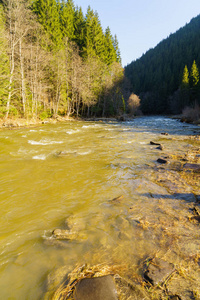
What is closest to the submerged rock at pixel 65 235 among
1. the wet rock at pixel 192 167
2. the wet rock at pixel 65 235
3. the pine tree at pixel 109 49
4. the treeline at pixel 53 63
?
the wet rock at pixel 65 235

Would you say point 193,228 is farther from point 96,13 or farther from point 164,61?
point 164,61

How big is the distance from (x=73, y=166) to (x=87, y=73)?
93.1 feet

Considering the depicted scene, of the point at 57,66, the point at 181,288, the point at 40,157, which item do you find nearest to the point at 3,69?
the point at 57,66

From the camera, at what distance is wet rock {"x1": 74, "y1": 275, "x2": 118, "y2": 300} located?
1.58 metres

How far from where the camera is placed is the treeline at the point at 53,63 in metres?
17.3

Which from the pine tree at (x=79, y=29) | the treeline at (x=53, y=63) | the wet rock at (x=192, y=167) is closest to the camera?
the wet rock at (x=192, y=167)

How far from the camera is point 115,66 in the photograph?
36938mm

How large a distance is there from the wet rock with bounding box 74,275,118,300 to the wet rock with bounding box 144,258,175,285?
45 centimetres

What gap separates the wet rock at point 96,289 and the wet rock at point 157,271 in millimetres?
454

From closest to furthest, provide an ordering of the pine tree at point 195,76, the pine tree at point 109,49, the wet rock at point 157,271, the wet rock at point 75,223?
the wet rock at point 157,271 < the wet rock at point 75,223 < the pine tree at point 109,49 < the pine tree at point 195,76

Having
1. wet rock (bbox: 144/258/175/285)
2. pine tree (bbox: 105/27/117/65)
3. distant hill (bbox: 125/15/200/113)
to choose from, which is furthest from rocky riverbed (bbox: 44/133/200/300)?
distant hill (bbox: 125/15/200/113)

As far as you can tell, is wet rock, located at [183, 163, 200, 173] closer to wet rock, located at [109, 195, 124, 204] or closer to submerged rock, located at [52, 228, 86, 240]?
wet rock, located at [109, 195, 124, 204]

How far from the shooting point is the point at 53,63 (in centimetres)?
2370

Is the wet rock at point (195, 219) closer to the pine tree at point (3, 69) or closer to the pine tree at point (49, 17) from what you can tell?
the pine tree at point (3, 69)
